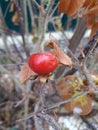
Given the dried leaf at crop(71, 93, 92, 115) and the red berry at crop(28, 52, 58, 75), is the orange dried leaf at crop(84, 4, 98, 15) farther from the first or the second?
the dried leaf at crop(71, 93, 92, 115)

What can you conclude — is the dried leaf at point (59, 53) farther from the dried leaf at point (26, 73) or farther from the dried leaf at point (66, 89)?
the dried leaf at point (66, 89)

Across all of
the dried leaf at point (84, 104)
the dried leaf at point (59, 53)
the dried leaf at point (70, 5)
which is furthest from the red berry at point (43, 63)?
the dried leaf at point (84, 104)

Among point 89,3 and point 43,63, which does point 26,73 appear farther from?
point 89,3

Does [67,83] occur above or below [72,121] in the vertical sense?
above

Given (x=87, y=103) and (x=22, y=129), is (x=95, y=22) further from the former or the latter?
(x=22, y=129)

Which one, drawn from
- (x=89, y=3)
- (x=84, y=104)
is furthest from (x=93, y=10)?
(x=84, y=104)

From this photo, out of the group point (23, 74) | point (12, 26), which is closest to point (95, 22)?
point (23, 74)
